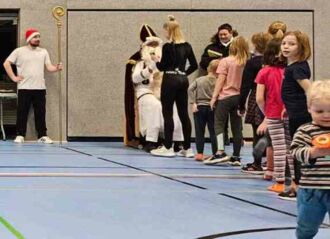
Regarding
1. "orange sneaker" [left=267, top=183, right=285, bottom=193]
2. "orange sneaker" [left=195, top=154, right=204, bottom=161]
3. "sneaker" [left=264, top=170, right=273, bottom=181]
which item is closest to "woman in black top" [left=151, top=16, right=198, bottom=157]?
"orange sneaker" [left=195, top=154, right=204, bottom=161]

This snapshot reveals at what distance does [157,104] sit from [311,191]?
246 inches

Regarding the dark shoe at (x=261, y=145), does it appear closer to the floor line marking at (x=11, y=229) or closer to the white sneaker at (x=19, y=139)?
the floor line marking at (x=11, y=229)

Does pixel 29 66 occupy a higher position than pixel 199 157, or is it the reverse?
pixel 29 66

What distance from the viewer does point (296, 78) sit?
4.24 metres

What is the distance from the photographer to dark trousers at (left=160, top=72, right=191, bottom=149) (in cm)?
771

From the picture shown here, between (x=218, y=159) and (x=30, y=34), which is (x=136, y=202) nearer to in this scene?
(x=218, y=159)

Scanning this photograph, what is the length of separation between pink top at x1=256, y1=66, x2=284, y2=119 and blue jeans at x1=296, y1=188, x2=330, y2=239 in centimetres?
228

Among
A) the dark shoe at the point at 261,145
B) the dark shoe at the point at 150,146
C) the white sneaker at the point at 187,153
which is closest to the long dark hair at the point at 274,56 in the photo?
the dark shoe at the point at 261,145

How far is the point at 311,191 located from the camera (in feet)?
8.96

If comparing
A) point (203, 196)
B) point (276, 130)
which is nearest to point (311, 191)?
point (203, 196)

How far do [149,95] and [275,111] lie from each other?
418cm

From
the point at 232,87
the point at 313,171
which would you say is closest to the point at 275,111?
the point at 232,87

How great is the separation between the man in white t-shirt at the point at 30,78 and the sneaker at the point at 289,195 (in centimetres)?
660

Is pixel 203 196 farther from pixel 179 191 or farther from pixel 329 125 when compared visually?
pixel 329 125
